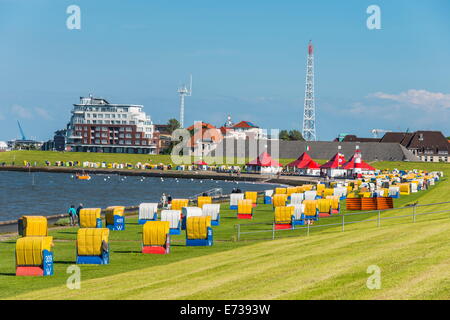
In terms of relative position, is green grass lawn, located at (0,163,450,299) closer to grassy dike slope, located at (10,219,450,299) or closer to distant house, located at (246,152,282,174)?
grassy dike slope, located at (10,219,450,299)

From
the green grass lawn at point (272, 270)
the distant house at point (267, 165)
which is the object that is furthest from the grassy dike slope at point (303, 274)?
the distant house at point (267, 165)

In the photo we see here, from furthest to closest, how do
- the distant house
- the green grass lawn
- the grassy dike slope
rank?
the distant house → the green grass lawn → the grassy dike slope

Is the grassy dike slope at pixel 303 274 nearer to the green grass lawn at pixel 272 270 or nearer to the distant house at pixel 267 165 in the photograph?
the green grass lawn at pixel 272 270

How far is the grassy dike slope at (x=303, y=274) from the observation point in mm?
20719

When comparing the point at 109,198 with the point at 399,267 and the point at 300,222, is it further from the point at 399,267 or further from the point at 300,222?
the point at 399,267

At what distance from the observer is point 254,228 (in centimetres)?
4997

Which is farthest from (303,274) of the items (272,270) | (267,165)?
(267,165)

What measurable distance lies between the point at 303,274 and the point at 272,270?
1855 mm

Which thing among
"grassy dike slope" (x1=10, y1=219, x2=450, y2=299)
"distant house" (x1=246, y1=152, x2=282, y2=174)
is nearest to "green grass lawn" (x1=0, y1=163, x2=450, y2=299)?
"grassy dike slope" (x1=10, y1=219, x2=450, y2=299)

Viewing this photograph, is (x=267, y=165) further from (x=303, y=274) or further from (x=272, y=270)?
(x=303, y=274)

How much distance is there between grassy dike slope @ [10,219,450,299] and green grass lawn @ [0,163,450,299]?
29mm

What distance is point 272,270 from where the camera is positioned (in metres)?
25.3

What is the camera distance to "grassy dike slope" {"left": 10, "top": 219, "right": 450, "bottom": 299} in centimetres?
2072
